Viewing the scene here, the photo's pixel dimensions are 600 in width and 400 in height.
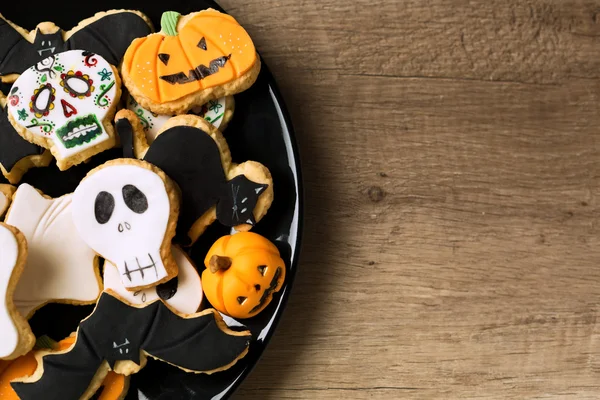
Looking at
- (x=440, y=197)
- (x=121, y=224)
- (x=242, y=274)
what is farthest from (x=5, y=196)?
(x=440, y=197)

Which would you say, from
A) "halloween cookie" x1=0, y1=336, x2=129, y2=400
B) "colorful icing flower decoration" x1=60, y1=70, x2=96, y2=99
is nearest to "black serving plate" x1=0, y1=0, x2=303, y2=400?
"halloween cookie" x1=0, y1=336, x2=129, y2=400

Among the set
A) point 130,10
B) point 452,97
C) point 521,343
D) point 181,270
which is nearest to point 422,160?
point 452,97

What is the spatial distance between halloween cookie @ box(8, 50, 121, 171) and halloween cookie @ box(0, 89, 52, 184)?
2cm

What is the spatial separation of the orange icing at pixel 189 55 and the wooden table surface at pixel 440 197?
0.70 feet

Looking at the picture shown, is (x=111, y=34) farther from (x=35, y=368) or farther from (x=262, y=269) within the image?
(x=35, y=368)

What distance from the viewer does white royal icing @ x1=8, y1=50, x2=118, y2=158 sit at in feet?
4.36

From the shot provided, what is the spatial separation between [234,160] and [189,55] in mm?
250

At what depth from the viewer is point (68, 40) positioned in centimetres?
139

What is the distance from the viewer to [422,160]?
1.58 meters

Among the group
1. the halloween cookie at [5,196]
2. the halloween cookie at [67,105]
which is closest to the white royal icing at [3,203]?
the halloween cookie at [5,196]

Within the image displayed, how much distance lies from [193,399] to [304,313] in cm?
34

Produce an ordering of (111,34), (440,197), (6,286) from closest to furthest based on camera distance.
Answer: (6,286) → (111,34) → (440,197)

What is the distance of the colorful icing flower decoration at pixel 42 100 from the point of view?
1.33m

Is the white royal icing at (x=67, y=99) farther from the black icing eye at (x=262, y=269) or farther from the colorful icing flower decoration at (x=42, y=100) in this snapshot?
the black icing eye at (x=262, y=269)
